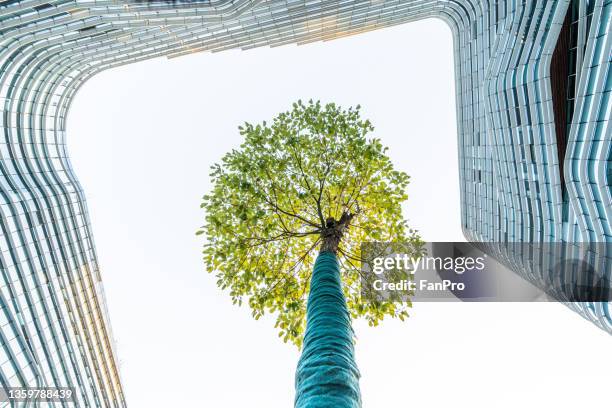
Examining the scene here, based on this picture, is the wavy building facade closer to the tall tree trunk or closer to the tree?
the tree

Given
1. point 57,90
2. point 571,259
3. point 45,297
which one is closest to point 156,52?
point 57,90

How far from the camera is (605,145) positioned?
24.1 m

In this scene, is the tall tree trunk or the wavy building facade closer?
the tall tree trunk

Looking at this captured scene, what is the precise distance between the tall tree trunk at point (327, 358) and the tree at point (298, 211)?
1793mm

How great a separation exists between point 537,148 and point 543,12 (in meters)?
11.2

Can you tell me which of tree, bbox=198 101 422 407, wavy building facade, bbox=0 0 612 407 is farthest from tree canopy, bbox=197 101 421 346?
wavy building facade, bbox=0 0 612 407

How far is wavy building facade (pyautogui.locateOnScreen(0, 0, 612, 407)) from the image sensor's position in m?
27.7

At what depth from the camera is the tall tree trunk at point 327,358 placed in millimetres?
4164

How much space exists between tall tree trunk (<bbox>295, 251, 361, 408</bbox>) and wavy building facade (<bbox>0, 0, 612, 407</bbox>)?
2693cm

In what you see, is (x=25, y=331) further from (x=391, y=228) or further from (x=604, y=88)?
(x=604, y=88)

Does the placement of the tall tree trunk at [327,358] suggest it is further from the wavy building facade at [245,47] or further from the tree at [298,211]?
the wavy building facade at [245,47]

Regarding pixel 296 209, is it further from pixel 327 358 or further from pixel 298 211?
pixel 327 358

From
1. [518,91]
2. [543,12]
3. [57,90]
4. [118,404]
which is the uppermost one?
[57,90]

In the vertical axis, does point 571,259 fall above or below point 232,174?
below
